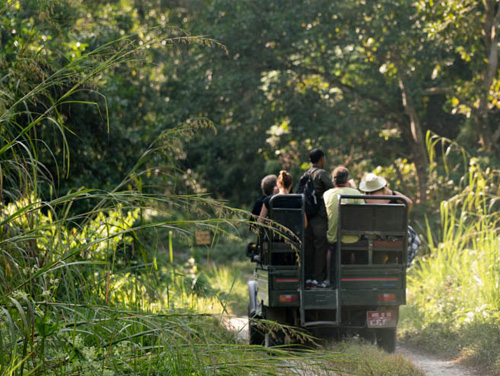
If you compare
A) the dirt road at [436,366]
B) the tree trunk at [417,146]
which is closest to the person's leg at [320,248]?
the dirt road at [436,366]

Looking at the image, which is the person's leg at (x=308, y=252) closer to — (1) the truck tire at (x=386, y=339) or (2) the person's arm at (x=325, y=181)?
(2) the person's arm at (x=325, y=181)

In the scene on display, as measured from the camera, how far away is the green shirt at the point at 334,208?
8.09m

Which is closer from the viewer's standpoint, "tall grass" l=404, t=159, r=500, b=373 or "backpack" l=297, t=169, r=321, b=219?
"tall grass" l=404, t=159, r=500, b=373

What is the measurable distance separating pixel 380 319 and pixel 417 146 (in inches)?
524

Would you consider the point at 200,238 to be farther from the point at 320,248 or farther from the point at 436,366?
the point at 436,366

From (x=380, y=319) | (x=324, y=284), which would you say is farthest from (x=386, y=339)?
(x=324, y=284)

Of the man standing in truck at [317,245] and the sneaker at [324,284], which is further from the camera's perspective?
the man standing in truck at [317,245]

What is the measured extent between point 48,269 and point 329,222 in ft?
15.8

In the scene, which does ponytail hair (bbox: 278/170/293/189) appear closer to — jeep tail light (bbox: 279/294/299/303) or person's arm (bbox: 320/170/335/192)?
person's arm (bbox: 320/170/335/192)

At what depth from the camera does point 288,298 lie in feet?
26.2

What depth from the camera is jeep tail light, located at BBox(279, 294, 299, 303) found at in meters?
7.96

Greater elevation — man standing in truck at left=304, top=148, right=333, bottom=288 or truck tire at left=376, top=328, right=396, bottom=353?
man standing in truck at left=304, top=148, right=333, bottom=288

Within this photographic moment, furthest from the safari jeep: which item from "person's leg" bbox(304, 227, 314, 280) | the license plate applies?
"person's leg" bbox(304, 227, 314, 280)

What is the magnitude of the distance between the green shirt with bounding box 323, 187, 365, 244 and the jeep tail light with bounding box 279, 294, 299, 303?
71 cm
